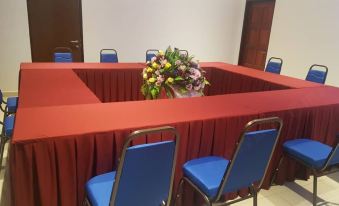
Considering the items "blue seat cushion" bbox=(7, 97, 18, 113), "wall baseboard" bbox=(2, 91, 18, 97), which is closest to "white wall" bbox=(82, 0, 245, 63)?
"wall baseboard" bbox=(2, 91, 18, 97)

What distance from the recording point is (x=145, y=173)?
1158 mm

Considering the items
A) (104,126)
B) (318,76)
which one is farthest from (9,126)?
(318,76)

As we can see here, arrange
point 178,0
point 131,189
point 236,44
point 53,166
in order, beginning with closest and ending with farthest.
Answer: point 131,189 < point 53,166 < point 178,0 < point 236,44

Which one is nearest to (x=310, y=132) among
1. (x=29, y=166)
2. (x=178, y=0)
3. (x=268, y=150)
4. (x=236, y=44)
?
(x=268, y=150)

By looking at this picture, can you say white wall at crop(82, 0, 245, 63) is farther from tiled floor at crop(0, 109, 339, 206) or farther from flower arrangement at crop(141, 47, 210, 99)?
tiled floor at crop(0, 109, 339, 206)

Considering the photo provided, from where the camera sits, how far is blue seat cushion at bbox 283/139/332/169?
1.82 meters

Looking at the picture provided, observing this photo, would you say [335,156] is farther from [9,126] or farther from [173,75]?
[9,126]

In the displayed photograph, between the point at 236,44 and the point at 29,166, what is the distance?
5814 millimetres

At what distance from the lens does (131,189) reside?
3.81 feet

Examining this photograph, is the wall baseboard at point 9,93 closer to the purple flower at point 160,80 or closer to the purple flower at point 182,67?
the purple flower at point 160,80

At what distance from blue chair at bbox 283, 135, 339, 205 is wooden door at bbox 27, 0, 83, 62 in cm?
410

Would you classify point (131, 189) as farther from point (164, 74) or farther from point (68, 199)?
point (164, 74)

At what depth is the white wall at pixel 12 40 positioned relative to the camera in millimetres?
4199

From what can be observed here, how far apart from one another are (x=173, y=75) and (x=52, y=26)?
3.30m
